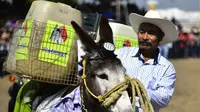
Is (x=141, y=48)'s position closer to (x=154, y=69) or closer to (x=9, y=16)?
(x=154, y=69)

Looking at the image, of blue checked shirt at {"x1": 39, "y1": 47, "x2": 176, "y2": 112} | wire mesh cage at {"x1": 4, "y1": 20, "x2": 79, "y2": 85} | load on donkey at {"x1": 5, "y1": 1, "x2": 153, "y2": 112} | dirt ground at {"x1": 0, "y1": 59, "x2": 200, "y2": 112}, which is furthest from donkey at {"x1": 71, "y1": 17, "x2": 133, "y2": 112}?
dirt ground at {"x1": 0, "y1": 59, "x2": 200, "y2": 112}

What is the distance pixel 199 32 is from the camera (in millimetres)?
34156

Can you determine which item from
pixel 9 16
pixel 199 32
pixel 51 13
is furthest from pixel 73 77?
pixel 199 32

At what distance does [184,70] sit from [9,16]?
860cm

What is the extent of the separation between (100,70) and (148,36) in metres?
0.80

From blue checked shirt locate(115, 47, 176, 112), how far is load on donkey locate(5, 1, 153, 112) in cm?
26

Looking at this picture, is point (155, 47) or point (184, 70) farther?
point (184, 70)

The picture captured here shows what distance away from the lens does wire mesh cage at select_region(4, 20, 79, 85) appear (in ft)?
13.5

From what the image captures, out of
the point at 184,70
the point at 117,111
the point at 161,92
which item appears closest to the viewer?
the point at 117,111

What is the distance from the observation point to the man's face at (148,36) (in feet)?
13.8

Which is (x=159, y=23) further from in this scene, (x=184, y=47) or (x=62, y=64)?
(x=184, y=47)

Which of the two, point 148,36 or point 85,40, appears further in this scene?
point 148,36

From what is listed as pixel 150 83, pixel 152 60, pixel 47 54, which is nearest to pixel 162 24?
pixel 152 60

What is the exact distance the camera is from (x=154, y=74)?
406 cm
